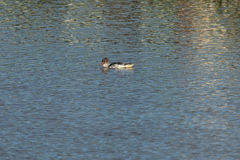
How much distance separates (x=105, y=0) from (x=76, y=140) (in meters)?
55.2

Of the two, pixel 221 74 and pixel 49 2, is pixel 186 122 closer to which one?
pixel 221 74

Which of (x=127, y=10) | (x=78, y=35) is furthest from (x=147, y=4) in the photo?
(x=78, y=35)

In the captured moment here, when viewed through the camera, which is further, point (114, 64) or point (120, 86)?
point (114, 64)

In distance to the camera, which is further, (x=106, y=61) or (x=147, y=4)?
(x=147, y=4)

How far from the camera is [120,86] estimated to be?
123 feet

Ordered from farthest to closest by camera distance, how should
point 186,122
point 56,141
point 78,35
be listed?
1. point 78,35
2. point 186,122
3. point 56,141

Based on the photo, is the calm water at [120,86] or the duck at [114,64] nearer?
the calm water at [120,86]

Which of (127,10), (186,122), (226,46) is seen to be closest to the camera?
(186,122)

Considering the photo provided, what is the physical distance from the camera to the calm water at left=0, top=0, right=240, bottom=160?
26406mm

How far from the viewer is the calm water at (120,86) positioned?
2641cm

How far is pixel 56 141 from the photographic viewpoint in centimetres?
2681

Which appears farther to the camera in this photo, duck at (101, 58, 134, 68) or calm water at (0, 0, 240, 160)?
duck at (101, 58, 134, 68)

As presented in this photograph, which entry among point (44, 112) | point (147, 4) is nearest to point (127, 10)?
point (147, 4)

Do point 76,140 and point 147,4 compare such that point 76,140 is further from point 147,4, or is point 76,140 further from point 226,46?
point 147,4
